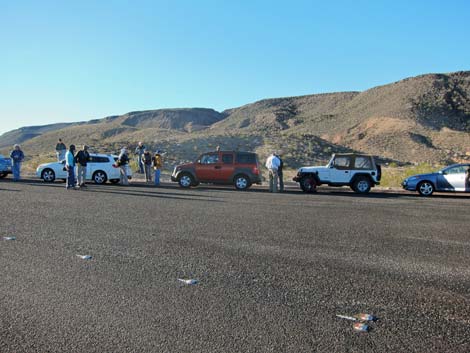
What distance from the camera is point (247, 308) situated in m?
4.61

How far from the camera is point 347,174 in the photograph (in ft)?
64.0

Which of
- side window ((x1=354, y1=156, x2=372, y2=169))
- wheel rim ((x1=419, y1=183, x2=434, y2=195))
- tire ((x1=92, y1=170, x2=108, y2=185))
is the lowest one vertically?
wheel rim ((x1=419, y1=183, x2=434, y2=195))

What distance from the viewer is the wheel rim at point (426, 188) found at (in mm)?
18891

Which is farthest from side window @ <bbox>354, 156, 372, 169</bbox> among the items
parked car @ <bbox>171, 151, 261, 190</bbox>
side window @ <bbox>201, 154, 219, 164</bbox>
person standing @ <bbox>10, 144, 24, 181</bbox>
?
person standing @ <bbox>10, 144, 24, 181</bbox>

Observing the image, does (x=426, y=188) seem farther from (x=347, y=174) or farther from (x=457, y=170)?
(x=347, y=174)

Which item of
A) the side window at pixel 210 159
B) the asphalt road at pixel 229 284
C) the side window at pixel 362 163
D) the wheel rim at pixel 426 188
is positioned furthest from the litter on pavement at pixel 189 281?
the wheel rim at pixel 426 188

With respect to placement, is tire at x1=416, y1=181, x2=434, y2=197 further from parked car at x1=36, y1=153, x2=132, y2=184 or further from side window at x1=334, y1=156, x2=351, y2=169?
parked car at x1=36, y1=153, x2=132, y2=184

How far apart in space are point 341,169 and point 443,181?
4.10 m

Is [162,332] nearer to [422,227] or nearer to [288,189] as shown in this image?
[422,227]

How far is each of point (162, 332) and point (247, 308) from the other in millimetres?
970

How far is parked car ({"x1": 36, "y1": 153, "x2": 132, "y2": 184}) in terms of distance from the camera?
70.9ft

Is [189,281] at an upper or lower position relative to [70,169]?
lower

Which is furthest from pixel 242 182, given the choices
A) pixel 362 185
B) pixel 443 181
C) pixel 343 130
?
pixel 343 130

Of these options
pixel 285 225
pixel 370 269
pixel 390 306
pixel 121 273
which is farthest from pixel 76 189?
pixel 390 306
